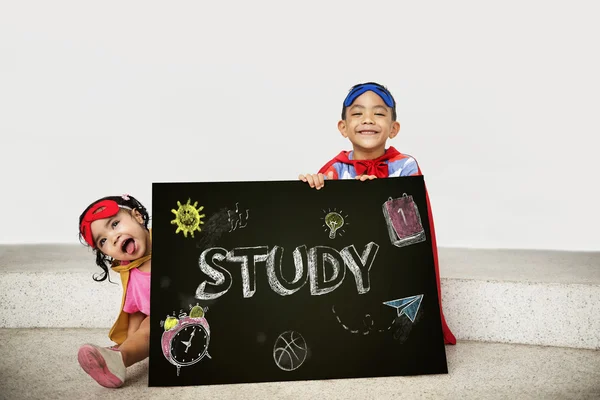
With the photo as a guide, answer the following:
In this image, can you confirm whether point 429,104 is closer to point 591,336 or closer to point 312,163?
point 312,163

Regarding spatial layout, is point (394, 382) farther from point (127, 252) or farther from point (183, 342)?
point (127, 252)

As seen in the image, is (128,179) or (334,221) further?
(128,179)

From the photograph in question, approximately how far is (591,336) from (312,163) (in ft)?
6.07

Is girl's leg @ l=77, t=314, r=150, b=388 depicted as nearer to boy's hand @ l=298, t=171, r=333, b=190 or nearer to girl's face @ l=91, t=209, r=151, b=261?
girl's face @ l=91, t=209, r=151, b=261

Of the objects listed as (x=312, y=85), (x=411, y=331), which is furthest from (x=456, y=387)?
(x=312, y=85)

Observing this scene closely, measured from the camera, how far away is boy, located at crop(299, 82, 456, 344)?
7.01ft

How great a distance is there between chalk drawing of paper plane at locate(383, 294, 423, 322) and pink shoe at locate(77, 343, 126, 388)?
784mm

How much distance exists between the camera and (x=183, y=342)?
5.73ft

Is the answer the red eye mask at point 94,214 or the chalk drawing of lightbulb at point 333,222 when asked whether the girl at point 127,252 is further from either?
the chalk drawing of lightbulb at point 333,222

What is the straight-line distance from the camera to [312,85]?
371 centimetres

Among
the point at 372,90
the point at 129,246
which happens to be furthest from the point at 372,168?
the point at 129,246

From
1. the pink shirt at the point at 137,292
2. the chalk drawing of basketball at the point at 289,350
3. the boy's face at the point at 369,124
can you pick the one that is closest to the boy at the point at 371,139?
the boy's face at the point at 369,124

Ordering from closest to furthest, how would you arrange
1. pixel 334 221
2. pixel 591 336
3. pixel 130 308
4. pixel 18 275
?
pixel 334 221 → pixel 130 308 → pixel 591 336 → pixel 18 275

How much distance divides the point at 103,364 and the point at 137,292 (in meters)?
0.32
